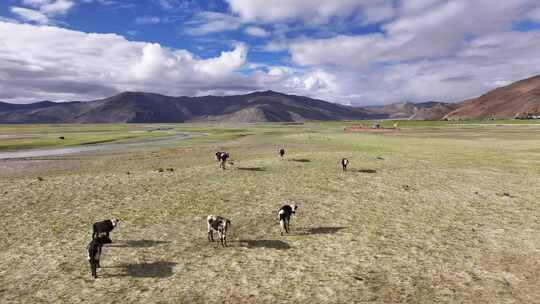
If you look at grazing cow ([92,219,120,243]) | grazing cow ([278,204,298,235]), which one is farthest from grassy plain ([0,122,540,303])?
grazing cow ([92,219,120,243])

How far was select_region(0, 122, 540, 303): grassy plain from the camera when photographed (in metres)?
11.7

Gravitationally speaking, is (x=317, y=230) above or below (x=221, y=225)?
below

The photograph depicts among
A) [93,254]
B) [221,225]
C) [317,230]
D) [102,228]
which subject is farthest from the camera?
[317,230]

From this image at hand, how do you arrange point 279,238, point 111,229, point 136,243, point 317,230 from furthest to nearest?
point 317,230, point 279,238, point 136,243, point 111,229

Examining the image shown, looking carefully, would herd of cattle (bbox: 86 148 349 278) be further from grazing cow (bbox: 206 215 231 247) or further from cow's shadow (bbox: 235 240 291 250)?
cow's shadow (bbox: 235 240 291 250)

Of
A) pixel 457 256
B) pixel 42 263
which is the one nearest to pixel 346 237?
pixel 457 256

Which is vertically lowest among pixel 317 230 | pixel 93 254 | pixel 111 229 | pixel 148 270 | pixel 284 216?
pixel 148 270

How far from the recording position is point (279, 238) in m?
16.5

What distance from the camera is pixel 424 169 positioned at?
33.3 metres

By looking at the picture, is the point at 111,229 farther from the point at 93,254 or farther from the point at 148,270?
the point at 148,270

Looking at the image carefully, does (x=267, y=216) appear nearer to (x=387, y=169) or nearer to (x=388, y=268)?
(x=388, y=268)

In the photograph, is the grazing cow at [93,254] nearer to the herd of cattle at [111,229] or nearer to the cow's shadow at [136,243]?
the herd of cattle at [111,229]

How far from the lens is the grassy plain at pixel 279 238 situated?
1168 centimetres

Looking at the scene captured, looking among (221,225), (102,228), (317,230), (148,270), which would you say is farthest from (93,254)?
(317,230)
